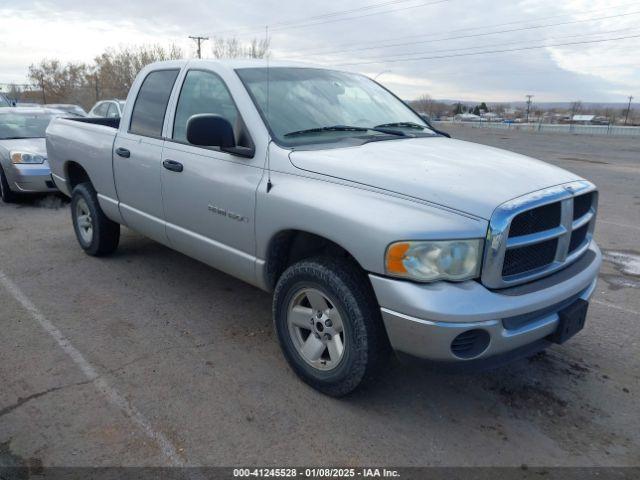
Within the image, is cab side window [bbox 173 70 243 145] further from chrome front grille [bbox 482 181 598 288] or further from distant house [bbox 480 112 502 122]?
distant house [bbox 480 112 502 122]

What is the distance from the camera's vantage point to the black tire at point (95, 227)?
5438 millimetres

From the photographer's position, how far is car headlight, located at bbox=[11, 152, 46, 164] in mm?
8242

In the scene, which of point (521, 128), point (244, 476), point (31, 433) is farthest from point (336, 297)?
point (521, 128)

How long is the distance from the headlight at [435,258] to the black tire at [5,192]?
26.6 feet

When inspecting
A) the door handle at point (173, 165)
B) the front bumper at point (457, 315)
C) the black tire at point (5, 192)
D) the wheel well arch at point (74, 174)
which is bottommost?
the black tire at point (5, 192)

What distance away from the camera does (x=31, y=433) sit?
9.26 ft

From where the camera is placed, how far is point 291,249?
3.45m

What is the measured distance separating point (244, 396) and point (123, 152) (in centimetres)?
261

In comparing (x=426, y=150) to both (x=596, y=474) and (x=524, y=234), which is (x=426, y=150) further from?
(x=596, y=474)

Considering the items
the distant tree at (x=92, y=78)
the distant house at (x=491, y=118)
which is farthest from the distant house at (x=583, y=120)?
the distant tree at (x=92, y=78)

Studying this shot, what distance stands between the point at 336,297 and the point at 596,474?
1.55m

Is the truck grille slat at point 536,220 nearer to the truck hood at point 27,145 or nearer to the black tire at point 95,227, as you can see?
the black tire at point 95,227

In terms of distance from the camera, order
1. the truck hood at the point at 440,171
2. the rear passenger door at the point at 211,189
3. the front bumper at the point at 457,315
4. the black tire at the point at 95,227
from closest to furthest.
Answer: the front bumper at the point at 457,315, the truck hood at the point at 440,171, the rear passenger door at the point at 211,189, the black tire at the point at 95,227

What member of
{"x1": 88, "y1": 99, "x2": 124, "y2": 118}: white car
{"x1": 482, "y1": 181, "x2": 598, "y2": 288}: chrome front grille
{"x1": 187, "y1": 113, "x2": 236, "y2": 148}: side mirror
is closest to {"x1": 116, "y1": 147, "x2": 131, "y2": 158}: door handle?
{"x1": 187, "y1": 113, "x2": 236, "y2": 148}: side mirror
